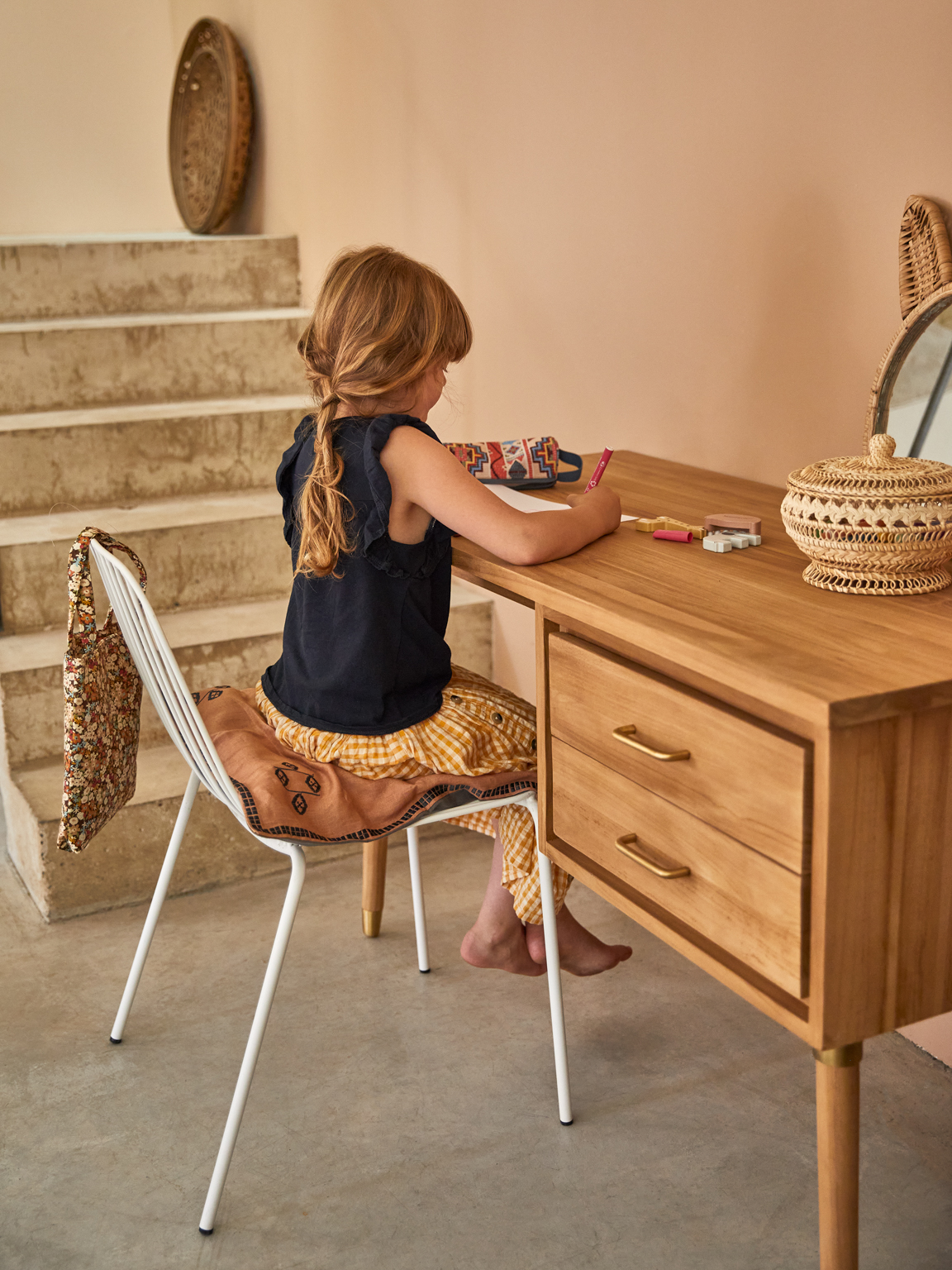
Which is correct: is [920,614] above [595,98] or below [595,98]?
below

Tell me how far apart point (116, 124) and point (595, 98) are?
287 cm

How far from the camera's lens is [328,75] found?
9.96 feet

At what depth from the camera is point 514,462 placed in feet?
5.71

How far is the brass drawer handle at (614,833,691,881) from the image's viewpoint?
3.87 feet

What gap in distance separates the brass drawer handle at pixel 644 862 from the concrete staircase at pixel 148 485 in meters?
1.19

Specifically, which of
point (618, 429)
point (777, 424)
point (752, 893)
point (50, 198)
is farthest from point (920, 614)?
point (50, 198)

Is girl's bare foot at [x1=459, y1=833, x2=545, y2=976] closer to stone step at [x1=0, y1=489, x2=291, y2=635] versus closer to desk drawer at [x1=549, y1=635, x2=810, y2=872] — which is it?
desk drawer at [x1=549, y1=635, x2=810, y2=872]

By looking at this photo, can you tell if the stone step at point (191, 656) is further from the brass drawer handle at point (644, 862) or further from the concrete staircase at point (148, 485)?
the brass drawer handle at point (644, 862)

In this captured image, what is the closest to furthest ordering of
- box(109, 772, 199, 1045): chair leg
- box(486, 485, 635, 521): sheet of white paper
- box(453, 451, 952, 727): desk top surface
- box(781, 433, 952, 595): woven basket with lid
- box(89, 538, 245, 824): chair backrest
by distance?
box(453, 451, 952, 727): desk top surface → box(781, 433, 952, 595): woven basket with lid → box(89, 538, 245, 824): chair backrest → box(486, 485, 635, 521): sheet of white paper → box(109, 772, 199, 1045): chair leg

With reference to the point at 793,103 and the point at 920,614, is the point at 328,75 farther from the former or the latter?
the point at 920,614

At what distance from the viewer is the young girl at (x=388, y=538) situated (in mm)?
1420

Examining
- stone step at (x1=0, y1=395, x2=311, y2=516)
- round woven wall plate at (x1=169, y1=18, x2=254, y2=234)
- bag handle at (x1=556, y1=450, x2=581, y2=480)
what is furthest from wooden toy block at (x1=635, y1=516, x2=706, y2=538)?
round woven wall plate at (x1=169, y1=18, x2=254, y2=234)

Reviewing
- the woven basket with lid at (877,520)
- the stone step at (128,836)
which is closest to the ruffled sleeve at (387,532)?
the woven basket with lid at (877,520)

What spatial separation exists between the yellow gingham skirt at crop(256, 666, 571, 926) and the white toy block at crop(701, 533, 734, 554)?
34 cm
